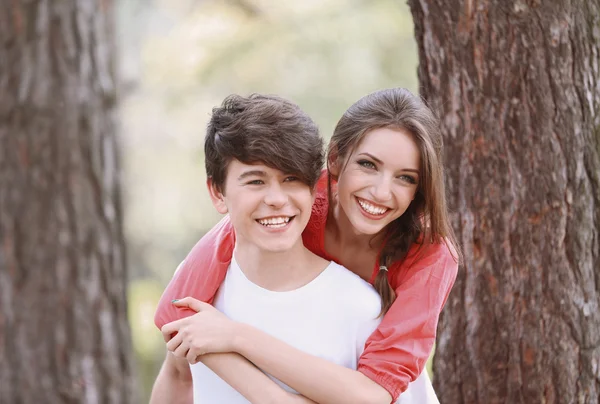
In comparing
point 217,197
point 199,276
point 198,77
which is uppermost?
point 198,77

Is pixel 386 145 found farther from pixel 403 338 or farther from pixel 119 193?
pixel 119 193

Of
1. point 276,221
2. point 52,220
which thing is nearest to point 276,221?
point 276,221

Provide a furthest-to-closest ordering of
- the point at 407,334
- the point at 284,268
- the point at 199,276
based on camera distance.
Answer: the point at 199,276 → the point at 284,268 → the point at 407,334

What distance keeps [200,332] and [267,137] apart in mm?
666

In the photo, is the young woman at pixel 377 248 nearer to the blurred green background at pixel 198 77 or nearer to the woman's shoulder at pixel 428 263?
the woman's shoulder at pixel 428 263

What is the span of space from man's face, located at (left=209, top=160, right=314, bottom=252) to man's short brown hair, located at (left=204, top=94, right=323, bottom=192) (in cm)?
3

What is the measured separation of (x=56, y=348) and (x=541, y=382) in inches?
71.9

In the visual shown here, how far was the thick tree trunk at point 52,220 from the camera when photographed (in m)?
2.98

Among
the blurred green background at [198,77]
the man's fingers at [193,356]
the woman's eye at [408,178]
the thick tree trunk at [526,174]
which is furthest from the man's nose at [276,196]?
the blurred green background at [198,77]

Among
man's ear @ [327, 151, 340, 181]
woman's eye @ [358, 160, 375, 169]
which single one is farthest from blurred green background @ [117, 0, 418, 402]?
woman's eye @ [358, 160, 375, 169]

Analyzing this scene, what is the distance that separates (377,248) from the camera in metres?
2.98

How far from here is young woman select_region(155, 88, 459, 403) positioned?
2.56 metres

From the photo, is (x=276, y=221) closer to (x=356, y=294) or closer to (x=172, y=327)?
(x=356, y=294)

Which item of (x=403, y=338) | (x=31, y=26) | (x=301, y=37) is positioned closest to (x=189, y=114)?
(x=301, y=37)
